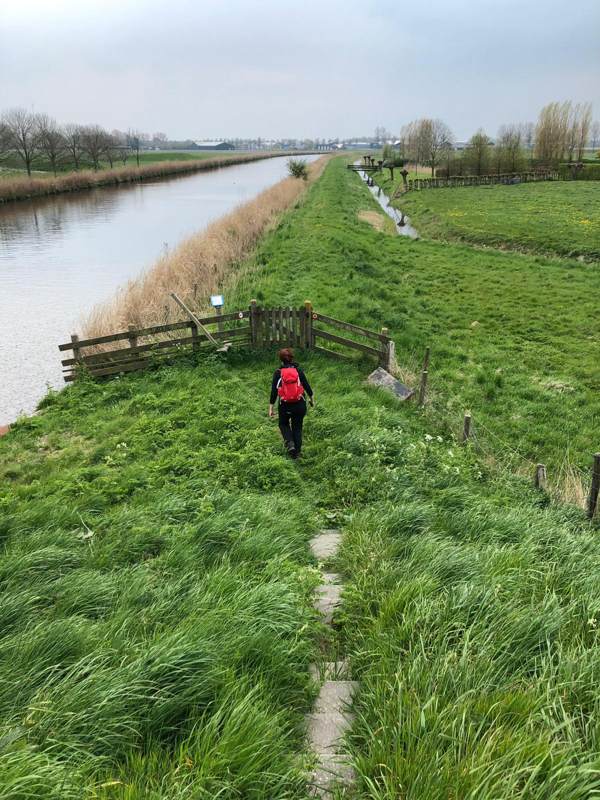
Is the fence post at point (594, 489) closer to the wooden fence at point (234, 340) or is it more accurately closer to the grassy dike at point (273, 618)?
the grassy dike at point (273, 618)

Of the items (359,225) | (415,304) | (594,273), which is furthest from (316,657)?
(359,225)

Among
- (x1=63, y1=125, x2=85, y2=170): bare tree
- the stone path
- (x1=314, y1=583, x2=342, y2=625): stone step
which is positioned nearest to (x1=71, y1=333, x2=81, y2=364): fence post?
(x1=314, y1=583, x2=342, y2=625): stone step

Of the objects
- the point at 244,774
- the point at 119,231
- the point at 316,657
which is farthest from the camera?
the point at 119,231

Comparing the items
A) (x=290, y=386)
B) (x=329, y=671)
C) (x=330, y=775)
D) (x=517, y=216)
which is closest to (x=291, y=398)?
(x=290, y=386)

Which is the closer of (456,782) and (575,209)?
(456,782)

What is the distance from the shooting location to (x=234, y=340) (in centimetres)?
1276

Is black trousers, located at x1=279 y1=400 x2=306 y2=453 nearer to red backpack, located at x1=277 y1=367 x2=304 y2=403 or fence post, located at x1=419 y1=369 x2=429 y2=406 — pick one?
red backpack, located at x1=277 y1=367 x2=304 y2=403

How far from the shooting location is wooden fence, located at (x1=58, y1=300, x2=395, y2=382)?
11.8 metres

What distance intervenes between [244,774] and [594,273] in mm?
23473

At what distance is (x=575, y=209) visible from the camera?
121ft

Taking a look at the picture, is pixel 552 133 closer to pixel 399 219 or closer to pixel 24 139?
pixel 399 219

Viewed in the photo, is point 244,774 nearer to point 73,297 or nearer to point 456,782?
point 456,782

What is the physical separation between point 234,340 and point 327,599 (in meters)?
8.70

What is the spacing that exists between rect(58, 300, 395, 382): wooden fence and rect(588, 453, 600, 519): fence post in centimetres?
528
